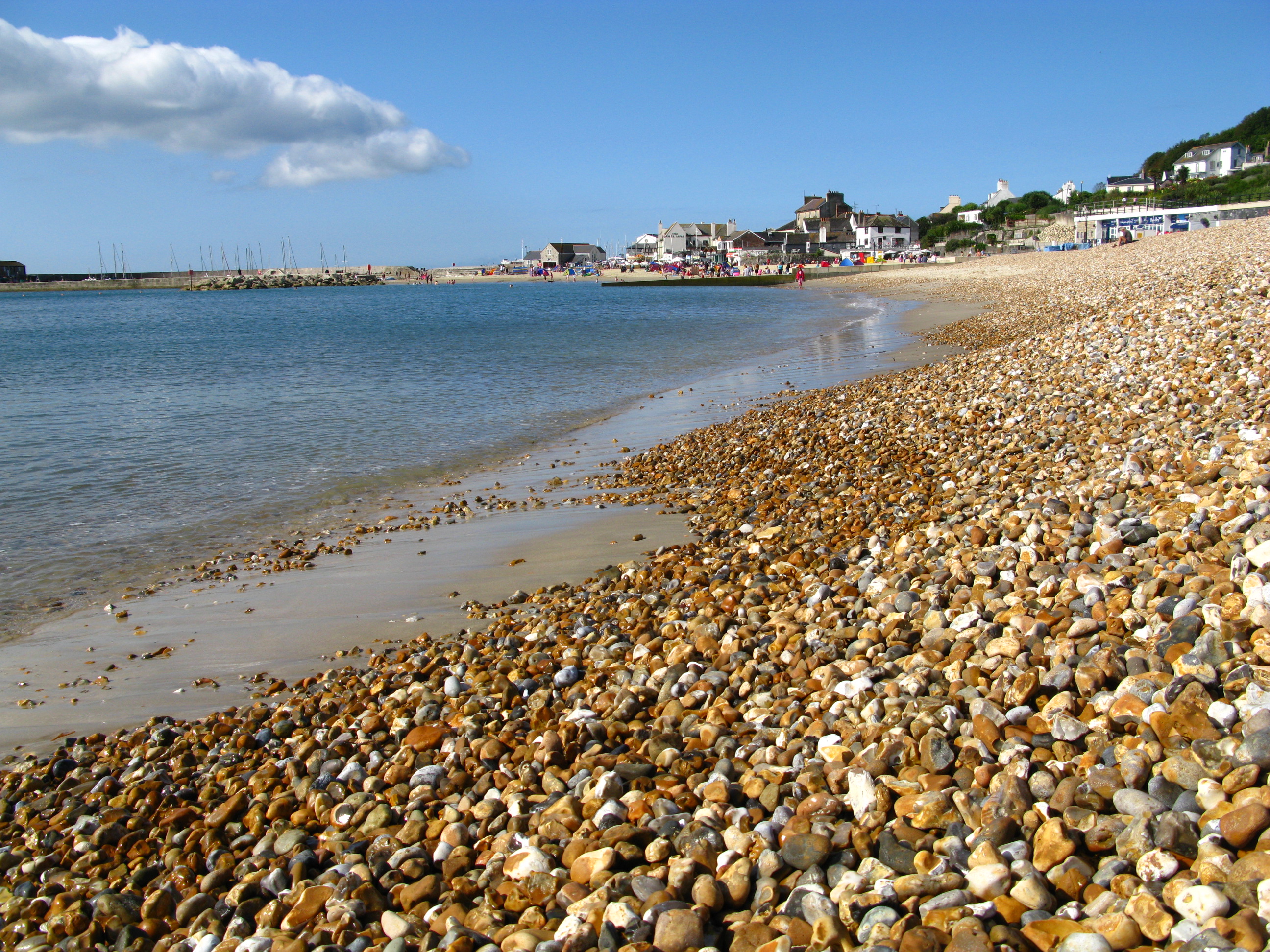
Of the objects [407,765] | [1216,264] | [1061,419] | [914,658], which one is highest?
[1216,264]

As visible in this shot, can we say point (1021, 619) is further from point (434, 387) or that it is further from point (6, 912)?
point (434, 387)

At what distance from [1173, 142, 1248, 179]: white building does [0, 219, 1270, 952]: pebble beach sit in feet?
346

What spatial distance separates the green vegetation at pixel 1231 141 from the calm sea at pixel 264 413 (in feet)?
242

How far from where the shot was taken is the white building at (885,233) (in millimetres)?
117688

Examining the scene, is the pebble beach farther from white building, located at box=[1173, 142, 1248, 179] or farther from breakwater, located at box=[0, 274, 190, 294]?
breakwater, located at box=[0, 274, 190, 294]

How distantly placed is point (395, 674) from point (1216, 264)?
23.9 metres

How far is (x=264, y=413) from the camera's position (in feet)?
59.9

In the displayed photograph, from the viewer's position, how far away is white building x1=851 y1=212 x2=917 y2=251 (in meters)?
118

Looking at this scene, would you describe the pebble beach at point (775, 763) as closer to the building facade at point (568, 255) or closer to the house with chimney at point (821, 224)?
the house with chimney at point (821, 224)

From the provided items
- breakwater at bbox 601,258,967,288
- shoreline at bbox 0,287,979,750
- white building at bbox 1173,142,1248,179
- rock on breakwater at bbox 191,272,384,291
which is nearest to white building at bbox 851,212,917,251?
breakwater at bbox 601,258,967,288

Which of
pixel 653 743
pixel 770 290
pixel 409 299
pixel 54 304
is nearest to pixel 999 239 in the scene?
pixel 770 290

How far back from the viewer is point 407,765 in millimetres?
4012

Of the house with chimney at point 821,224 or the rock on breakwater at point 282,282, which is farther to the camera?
the rock on breakwater at point 282,282

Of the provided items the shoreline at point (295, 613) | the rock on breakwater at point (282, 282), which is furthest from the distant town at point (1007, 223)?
the shoreline at point (295, 613)
